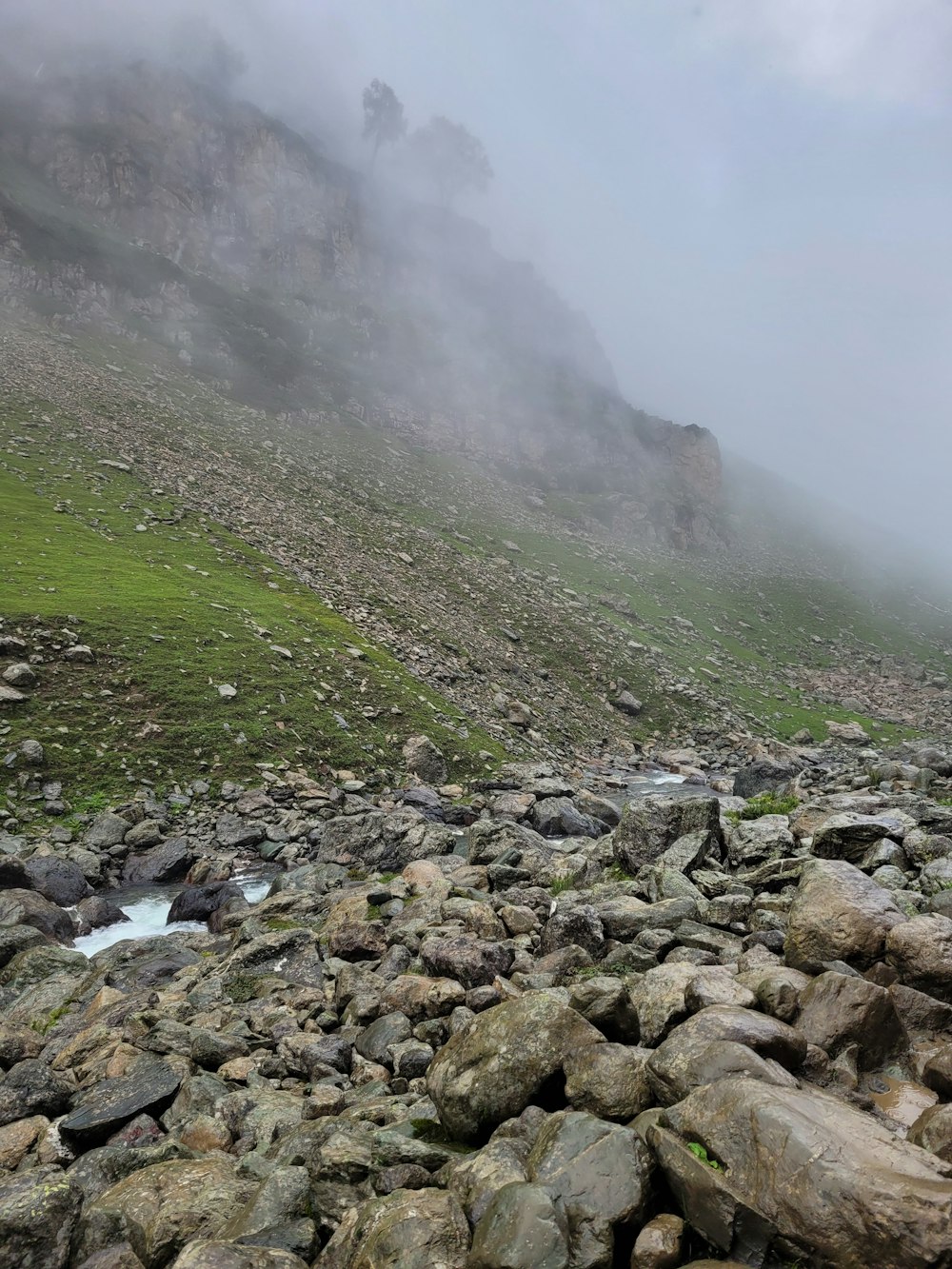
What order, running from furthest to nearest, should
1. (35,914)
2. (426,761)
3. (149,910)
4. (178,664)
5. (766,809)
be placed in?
(426,761)
(178,664)
(766,809)
(149,910)
(35,914)

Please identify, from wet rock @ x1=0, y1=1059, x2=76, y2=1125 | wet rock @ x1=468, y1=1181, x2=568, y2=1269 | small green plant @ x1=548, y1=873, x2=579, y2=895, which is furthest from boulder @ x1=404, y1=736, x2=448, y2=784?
wet rock @ x1=468, y1=1181, x2=568, y2=1269

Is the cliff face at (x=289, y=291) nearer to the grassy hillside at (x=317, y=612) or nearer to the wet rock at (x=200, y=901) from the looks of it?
the grassy hillside at (x=317, y=612)

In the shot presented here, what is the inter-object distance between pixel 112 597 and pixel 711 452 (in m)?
154

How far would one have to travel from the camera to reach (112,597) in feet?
108

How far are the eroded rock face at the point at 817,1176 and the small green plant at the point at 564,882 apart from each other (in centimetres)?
1018

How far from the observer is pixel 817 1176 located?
181 inches

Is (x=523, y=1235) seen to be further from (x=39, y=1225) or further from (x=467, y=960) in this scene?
(x=467, y=960)

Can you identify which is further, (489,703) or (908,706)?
(908,706)

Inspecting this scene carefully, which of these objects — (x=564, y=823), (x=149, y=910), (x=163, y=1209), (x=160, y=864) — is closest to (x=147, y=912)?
(x=149, y=910)

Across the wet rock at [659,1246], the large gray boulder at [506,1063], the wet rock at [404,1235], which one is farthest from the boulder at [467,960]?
the wet rock at [659,1246]

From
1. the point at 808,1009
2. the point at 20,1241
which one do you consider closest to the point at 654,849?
the point at 808,1009

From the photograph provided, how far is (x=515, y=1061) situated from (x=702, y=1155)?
247 cm

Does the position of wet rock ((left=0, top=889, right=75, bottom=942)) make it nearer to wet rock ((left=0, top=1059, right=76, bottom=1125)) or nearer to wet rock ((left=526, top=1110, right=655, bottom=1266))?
wet rock ((left=0, top=1059, right=76, bottom=1125))

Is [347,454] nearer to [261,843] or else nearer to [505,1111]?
[261,843]
